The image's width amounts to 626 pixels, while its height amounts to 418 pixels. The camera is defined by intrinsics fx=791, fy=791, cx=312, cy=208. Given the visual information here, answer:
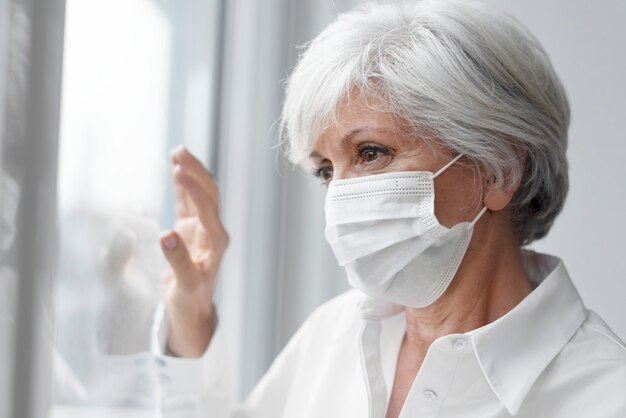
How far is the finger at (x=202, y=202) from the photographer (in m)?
1.55

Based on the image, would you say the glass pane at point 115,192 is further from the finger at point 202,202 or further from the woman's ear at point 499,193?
the woman's ear at point 499,193

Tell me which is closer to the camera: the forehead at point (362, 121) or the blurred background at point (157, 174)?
the blurred background at point (157, 174)

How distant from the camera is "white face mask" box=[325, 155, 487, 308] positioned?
1.34 metres

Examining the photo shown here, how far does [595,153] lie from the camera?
1975mm

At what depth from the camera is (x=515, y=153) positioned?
1408 mm

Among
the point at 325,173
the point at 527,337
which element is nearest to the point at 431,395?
the point at 527,337

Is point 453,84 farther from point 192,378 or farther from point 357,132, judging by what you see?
point 192,378

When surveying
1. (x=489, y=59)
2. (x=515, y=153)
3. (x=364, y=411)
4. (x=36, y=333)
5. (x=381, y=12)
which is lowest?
(x=364, y=411)

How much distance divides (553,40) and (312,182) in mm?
774

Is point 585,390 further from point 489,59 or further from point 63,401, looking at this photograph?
point 63,401

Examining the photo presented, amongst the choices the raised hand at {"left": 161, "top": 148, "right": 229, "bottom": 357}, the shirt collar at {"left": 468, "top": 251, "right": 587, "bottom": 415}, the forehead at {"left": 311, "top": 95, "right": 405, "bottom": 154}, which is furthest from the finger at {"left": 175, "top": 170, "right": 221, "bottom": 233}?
the shirt collar at {"left": 468, "top": 251, "right": 587, "bottom": 415}

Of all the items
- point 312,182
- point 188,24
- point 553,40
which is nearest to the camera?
point 188,24

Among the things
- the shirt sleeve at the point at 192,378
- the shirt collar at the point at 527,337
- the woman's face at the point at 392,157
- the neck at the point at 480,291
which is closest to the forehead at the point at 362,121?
the woman's face at the point at 392,157

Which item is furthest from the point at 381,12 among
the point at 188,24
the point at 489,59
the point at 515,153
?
the point at 188,24
